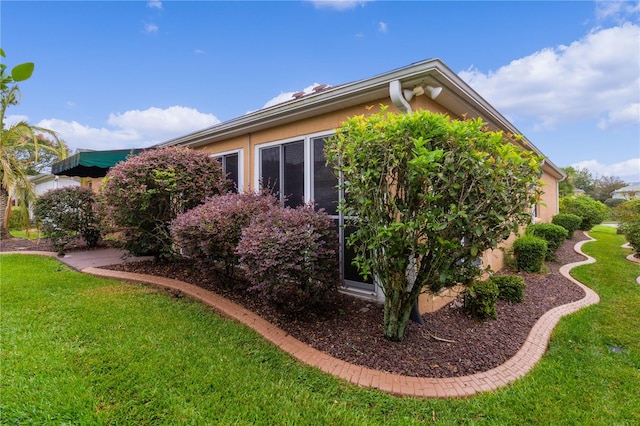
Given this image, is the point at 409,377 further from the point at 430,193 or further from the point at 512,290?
the point at 512,290

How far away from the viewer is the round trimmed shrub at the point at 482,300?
4.43 m

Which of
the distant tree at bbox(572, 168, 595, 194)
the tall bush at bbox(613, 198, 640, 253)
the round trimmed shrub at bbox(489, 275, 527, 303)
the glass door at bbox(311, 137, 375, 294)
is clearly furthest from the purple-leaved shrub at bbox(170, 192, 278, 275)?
the distant tree at bbox(572, 168, 595, 194)

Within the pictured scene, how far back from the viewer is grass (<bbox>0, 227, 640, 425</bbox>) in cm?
248

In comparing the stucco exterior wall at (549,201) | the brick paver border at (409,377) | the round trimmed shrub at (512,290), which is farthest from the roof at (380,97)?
the stucco exterior wall at (549,201)

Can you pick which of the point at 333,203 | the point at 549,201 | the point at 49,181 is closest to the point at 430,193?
the point at 333,203

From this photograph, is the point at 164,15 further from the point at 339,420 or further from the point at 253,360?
the point at 339,420

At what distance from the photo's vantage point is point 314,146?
5422mm

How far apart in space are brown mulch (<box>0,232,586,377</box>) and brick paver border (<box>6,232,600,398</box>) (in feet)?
0.30

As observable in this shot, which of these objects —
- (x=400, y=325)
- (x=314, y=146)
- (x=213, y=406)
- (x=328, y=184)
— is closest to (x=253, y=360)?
(x=213, y=406)

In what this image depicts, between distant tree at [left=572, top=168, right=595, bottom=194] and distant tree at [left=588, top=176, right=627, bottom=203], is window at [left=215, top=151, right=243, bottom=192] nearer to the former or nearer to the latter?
distant tree at [left=588, top=176, right=627, bottom=203]

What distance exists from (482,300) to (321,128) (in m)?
3.75

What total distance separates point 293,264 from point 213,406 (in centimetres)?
166

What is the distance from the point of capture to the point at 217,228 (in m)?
4.74

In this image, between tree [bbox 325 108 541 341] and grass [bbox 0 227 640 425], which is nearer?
grass [bbox 0 227 640 425]
